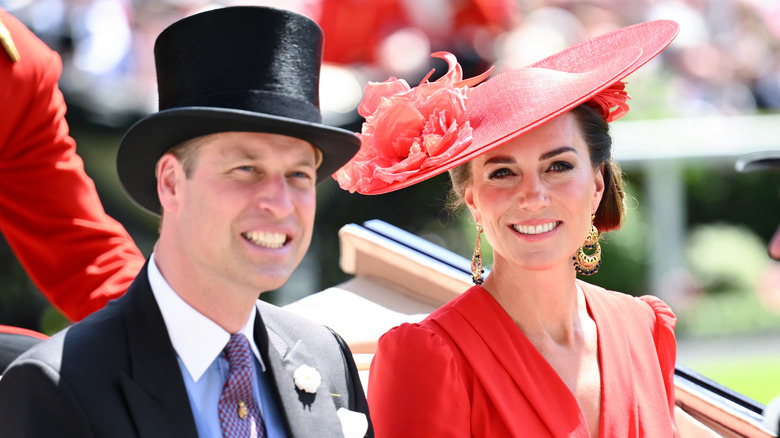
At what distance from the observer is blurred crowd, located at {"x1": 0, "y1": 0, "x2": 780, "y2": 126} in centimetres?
543

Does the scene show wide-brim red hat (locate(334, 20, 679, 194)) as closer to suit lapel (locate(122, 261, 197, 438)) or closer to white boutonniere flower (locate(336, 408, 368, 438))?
white boutonniere flower (locate(336, 408, 368, 438))

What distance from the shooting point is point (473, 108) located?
2424 mm

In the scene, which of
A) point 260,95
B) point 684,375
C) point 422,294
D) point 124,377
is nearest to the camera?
point 124,377

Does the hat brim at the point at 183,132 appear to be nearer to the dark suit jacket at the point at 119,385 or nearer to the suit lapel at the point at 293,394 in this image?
the dark suit jacket at the point at 119,385

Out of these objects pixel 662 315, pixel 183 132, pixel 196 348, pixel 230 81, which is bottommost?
pixel 196 348

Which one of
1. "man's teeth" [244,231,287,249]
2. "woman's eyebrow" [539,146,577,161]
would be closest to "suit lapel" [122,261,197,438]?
"man's teeth" [244,231,287,249]

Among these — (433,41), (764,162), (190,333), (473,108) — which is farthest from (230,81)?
(433,41)

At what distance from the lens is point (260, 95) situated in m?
1.75

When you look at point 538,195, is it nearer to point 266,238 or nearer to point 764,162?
point 764,162

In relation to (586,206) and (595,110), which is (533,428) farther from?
(595,110)

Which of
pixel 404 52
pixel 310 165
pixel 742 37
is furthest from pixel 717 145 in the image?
pixel 310 165

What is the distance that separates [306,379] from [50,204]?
1.00 metres

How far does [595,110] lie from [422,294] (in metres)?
0.86

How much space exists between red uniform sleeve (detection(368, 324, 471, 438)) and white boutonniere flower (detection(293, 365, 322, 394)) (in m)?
0.37
